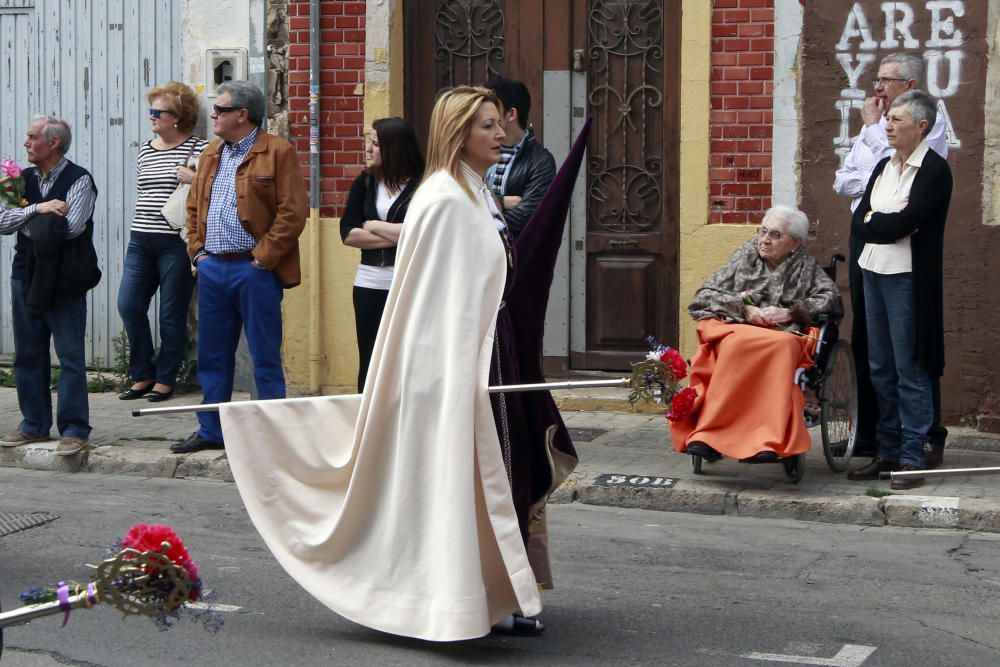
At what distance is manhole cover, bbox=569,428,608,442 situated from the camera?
9.53 m

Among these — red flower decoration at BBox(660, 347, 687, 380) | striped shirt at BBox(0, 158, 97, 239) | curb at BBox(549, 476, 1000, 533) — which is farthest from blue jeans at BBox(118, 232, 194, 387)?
red flower decoration at BBox(660, 347, 687, 380)

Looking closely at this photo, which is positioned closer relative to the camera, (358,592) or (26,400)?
(358,592)

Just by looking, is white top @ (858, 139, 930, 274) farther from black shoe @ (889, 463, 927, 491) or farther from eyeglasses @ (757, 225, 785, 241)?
black shoe @ (889, 463, 927, 491)

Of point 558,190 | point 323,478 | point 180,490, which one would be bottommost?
point 180,490

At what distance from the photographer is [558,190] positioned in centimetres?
547

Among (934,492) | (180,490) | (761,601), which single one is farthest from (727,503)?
(180,490)

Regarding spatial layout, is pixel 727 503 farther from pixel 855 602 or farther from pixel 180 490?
pixel 180 490

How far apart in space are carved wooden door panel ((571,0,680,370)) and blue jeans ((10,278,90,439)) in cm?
346

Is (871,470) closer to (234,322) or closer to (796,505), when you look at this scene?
(796,505)

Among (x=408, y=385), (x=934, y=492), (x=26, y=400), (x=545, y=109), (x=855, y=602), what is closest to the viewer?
(x=408, y=385)

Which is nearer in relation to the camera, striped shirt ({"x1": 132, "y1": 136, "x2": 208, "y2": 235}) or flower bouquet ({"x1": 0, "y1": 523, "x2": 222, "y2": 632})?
flower bouquet ({"x1": 0, "y1": 523, "x2": 222, "y2": 632})

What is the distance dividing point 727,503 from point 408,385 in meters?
3.12

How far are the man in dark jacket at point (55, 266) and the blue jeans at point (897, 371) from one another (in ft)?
14.6

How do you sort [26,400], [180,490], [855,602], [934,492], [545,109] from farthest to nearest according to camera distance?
1. [545,109]
2. [26,400]
3. [180,490]
4. [934,492]
5. [855,602]
